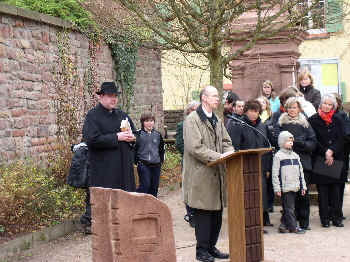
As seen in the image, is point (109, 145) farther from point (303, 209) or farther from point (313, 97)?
point (313, 97)

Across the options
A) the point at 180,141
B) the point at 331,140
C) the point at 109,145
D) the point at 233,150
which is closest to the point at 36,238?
the point at 109,145

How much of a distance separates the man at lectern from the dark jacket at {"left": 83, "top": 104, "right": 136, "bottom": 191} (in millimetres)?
672

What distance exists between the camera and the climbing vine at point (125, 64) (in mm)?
14188

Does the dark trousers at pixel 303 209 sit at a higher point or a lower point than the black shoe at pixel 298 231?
higher

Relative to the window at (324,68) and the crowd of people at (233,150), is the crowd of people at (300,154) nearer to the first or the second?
the crowd of people at (233,150)

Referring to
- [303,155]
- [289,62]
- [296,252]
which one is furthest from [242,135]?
[289,62]

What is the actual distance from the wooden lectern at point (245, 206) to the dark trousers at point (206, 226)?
1.58ft

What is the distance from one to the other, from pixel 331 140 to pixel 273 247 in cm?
195

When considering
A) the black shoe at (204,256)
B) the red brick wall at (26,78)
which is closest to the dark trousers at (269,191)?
the black shoe at (204,256)

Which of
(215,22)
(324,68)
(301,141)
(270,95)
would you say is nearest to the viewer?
(301,141)

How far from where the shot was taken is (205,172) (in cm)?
610

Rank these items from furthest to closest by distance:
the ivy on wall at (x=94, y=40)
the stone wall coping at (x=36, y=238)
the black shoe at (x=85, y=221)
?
1. the ivy on wall at (x=94, y=40)
2. the black shoe at (x=85, y=221)
3. the stone wall coping at (x=36, y=238)

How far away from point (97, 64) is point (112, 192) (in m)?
8.73

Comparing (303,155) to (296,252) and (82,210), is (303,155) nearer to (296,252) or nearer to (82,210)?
(296,252)
